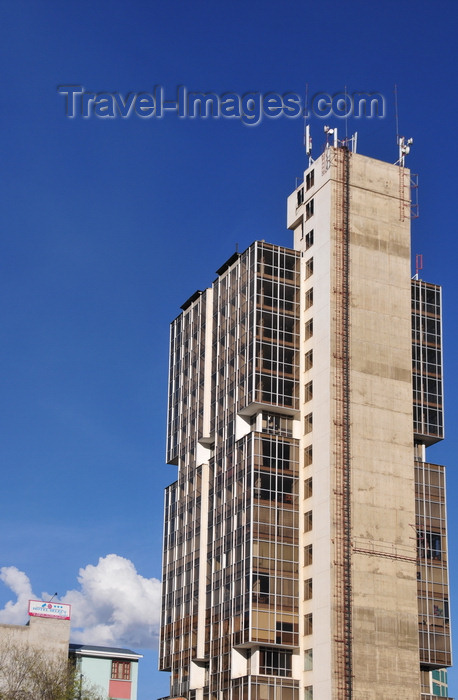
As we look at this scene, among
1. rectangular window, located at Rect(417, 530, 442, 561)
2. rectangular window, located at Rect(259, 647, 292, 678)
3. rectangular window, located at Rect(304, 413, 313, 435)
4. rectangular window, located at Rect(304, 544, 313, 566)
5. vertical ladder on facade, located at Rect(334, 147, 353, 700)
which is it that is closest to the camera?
vertical ladder on facade, located at Rect(334, 147, 353, 700)

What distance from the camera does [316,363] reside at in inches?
4633

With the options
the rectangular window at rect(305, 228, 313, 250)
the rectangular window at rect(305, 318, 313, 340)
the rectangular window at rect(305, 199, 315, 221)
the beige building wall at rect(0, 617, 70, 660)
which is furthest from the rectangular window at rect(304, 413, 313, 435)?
the beige building wall at rect(0, 617, 70, 660)

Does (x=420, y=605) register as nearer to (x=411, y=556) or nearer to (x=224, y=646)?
(x=411, y=556)

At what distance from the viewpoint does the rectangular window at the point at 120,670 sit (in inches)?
5846

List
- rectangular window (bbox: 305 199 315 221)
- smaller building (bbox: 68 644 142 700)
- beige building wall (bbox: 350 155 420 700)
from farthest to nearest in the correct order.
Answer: smaller building (bbox: 68 644 142 700) < rectangular window (bbox: 305 199 315 221) < beige building wall (bbox: 350 155 420 700)

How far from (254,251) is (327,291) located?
1005 cm

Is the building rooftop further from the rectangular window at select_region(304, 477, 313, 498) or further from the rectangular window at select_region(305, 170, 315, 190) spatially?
the rectangular window at select_region(305, 170, 315, 190)

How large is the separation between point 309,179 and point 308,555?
150 feet

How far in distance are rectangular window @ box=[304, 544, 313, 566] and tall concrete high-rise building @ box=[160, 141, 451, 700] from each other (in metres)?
0.26

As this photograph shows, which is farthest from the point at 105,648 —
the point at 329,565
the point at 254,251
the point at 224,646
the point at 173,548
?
the point at 254,251

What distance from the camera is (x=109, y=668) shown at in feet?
485

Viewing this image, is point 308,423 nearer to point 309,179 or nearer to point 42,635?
point 309,179

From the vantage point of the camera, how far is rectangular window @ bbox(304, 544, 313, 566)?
368ft

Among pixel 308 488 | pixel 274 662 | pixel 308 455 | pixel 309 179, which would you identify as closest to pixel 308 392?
pixel 308 455
